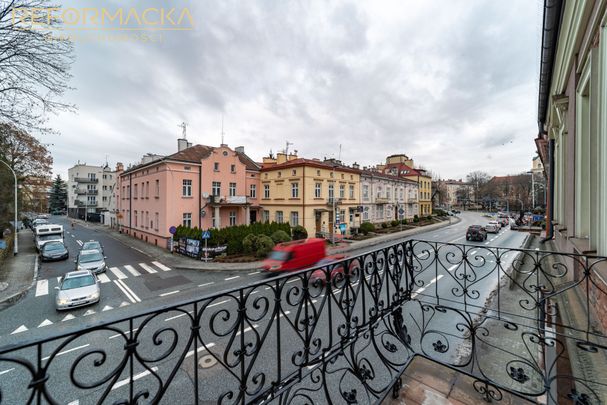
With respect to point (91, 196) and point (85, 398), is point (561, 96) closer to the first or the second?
point (85, 398)

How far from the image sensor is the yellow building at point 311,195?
79.6ft

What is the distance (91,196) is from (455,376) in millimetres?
69715

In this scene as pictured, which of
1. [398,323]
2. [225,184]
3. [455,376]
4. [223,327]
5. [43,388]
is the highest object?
[225,184]

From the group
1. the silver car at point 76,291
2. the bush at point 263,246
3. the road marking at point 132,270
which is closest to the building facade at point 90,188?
the road marking at point 132,270

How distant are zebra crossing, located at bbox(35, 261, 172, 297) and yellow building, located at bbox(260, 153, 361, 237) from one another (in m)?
12.4

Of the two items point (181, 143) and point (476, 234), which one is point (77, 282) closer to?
point (181, 143)

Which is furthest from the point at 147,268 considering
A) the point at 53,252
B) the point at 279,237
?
the point at 279,237

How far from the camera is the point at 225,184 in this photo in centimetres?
2409

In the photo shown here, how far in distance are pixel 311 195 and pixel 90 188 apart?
2191 inches

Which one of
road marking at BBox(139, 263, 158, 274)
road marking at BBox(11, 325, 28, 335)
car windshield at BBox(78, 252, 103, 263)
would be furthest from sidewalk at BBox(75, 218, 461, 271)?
road marking at BBox(11, 325, 28, 335)

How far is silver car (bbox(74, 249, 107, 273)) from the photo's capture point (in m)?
13.4

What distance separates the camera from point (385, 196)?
116 feet

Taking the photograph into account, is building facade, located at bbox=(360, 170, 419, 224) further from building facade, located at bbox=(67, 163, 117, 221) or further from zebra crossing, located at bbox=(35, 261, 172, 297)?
building facade, located at bbox=(67, 163, 117, 221)

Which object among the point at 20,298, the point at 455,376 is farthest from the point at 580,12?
the point at 20,298
